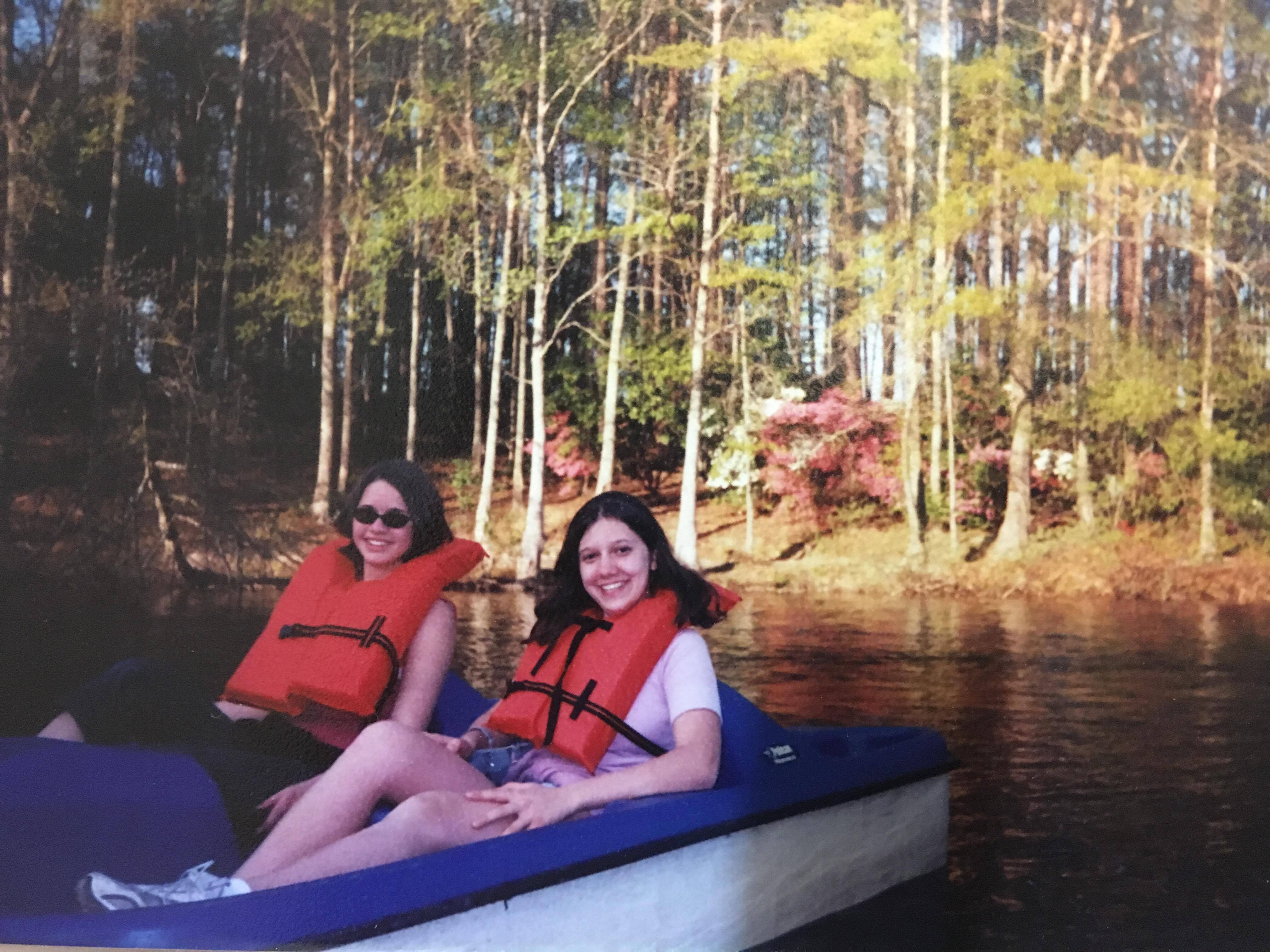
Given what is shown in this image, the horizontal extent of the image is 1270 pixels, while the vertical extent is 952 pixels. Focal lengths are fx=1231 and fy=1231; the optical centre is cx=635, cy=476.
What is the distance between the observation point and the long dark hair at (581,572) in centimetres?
223

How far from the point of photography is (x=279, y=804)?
2223 mm

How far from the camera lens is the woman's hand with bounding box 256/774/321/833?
221 cm

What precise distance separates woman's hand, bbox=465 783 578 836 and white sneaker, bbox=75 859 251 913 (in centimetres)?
37

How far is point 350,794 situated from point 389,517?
2.62 feet

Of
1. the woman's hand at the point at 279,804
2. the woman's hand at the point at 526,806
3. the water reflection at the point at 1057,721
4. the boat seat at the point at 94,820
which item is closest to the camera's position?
the woman's hand at the point at 526,806

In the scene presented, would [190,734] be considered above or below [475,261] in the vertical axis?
below

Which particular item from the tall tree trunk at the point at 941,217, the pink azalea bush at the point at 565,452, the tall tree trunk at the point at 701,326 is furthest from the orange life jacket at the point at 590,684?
the tall tree trunk at the point at 941,217

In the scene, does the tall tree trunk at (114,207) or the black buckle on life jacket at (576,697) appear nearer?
the black buckle on life jacket at (576,697)

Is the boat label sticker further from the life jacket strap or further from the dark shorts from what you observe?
the dark shorts

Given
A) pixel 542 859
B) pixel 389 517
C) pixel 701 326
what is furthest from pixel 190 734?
pixel 701 326

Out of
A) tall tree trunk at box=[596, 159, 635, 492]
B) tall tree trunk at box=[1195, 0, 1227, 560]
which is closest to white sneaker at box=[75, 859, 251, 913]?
tall tree trunk at box=[596, 159, 635, 492]

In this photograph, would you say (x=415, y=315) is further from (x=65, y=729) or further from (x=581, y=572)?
(x=65, y=729)

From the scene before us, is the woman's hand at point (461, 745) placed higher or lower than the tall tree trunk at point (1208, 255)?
lower

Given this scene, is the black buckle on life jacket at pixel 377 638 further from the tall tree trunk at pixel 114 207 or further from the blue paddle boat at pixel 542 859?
the tall tree trunk at pixel 114 207
